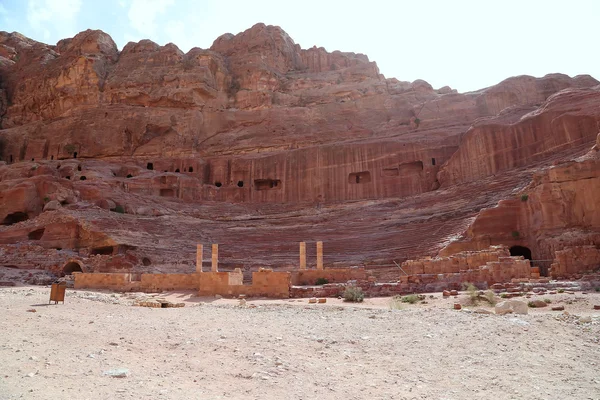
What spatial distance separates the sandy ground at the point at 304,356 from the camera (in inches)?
220

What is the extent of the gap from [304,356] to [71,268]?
965 inches

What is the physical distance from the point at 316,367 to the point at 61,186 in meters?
35.0

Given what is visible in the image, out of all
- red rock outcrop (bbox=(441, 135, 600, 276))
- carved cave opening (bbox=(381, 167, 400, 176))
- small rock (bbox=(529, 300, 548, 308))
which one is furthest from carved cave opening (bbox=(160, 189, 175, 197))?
small rock (bbox=(529, 300, 548, 308))

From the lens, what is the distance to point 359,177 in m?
41.9

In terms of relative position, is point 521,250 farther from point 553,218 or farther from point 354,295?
point 354,295

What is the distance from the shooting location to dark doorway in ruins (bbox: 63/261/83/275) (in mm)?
26828

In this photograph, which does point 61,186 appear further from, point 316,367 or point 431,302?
point 316,367

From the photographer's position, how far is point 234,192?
4312 cm

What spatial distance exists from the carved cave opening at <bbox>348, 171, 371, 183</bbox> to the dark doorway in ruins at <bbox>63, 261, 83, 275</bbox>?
23705 mm

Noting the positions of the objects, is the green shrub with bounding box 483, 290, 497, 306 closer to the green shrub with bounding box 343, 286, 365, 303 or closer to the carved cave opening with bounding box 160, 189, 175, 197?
the green shrub with bounding box 343, 286, 365, 303

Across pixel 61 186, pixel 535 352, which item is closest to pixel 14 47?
pixel 61 186

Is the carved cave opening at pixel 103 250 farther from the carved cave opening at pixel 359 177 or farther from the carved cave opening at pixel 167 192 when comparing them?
the carved cave opening at pixel 359 177

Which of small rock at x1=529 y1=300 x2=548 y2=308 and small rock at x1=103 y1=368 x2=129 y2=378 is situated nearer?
small rock at x1=103 y1=368 x2=129 y2=378

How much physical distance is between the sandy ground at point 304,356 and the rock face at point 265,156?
46.0ft
